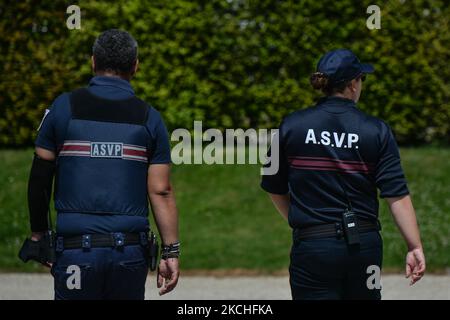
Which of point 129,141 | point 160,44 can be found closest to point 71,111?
point 129,141

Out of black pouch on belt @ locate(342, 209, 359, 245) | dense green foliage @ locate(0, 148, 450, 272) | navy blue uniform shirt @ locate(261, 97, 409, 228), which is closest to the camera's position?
black pouch on belt @ locate(342, 209, 359, 245)

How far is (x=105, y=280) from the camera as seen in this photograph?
4141 millimetres

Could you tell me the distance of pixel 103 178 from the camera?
4.14 metres

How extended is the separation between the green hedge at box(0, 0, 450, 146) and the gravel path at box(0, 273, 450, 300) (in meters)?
3.94

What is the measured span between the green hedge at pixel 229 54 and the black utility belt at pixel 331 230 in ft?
26.6

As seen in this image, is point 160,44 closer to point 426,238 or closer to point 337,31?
point 337,31

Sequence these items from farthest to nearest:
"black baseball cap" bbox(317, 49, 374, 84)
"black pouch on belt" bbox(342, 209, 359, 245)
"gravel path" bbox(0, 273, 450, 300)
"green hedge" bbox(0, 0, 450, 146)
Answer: "green hedge" bbox(0, 0, 450, 146), "gravel path" bbox(0, 273, 450, 300), "black baseball cap" bbox(317, 49, 374, 84), "black pouch on belt" bbox(342, 209, 359, 245)

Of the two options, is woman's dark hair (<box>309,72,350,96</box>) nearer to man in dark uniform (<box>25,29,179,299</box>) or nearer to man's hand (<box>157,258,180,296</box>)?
man in dark uniform (<box>25,29,179,299</box>)

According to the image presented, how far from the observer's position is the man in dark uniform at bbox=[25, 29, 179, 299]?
4121mm

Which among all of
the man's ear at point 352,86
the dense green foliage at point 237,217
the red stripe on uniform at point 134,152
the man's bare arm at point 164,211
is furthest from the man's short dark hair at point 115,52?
the dense green foliage at point 237,217

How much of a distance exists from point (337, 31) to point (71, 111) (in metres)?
8.71

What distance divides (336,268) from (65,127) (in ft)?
4.64

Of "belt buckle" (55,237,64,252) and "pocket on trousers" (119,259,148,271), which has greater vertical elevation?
"belt buckle" (55,237,64,252)

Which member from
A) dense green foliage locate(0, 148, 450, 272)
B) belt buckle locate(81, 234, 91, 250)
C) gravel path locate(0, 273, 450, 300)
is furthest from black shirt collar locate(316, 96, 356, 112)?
dense green foliage locate(0, 148, 450, 272)
